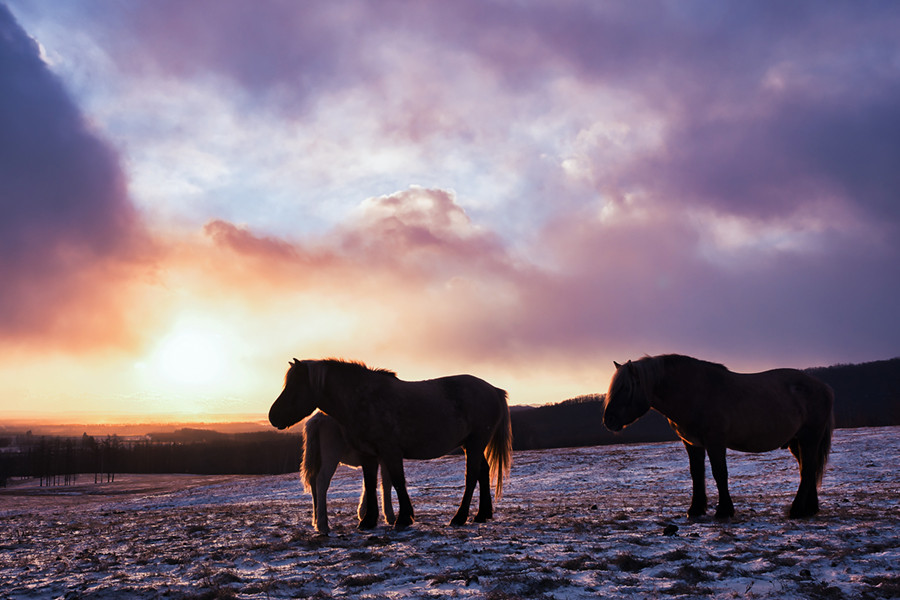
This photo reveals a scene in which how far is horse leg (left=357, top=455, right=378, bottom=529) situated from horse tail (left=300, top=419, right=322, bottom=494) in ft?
3.22

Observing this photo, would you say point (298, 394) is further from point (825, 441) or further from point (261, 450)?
point (261, 450)

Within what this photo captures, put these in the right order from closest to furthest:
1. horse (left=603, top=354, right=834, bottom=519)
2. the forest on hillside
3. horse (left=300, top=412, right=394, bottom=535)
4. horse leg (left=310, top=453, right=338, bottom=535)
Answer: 1. horse (left=603, top=354, right=834, bottom=519)
2. horse leg (left=310, top=453, right=338, bottom=535)
3. horse (left=300, top=412, right=394, bottom=535)
4. the forest on hillside

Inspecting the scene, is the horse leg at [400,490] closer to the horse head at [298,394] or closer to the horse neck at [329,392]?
the horse neck at [329,392]

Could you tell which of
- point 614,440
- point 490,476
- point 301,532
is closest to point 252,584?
point 301,532

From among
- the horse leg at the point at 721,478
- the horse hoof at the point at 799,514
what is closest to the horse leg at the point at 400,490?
the horse leg at the point at 721,478

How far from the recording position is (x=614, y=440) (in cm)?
10244

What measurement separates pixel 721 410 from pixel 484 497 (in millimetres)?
4454

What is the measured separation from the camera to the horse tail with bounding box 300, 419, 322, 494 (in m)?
9.91

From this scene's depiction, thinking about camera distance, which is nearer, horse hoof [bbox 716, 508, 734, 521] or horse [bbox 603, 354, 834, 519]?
horse hoof [bbox 716, 508, 734, 521]

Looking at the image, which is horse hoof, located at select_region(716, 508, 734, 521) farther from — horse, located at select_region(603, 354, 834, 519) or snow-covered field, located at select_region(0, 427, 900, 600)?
snow-covered field, located at select_region(0, 427, 900, 600)

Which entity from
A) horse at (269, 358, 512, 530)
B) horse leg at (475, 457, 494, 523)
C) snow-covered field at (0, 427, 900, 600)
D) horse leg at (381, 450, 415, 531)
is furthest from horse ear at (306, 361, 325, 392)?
horse leg at (475, 457, 494, 523)

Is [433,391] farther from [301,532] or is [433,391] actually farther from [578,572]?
[578,572]

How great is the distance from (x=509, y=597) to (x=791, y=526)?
542 centimetres

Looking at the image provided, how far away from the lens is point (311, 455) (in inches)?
392
